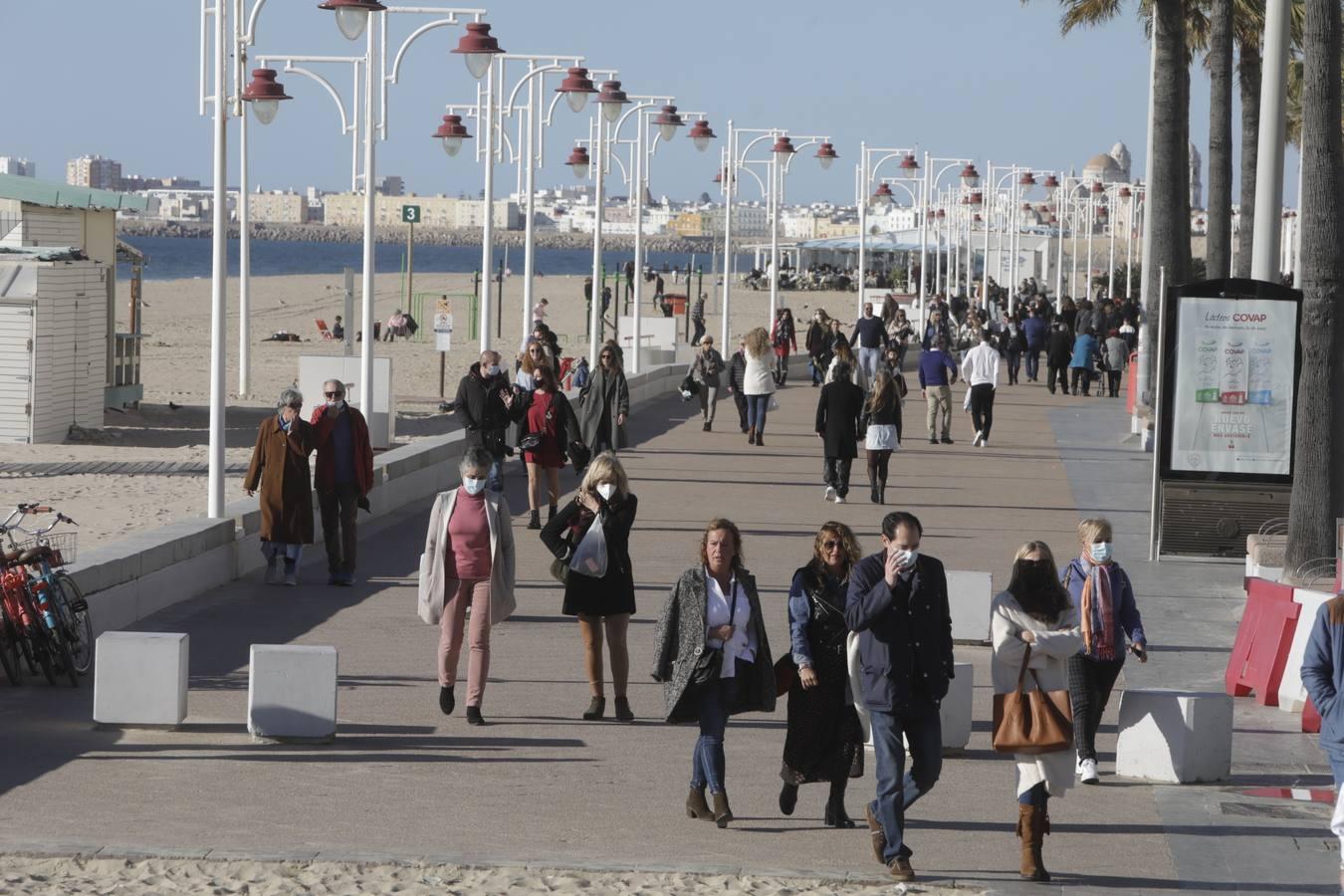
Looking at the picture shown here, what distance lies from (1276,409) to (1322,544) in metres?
2.31

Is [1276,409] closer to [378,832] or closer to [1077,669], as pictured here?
[1077,669]

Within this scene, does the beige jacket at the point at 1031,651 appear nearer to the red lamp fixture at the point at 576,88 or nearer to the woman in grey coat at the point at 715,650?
the woman in grey coat at the point at 715,650

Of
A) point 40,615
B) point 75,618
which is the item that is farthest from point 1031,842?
point 75,618

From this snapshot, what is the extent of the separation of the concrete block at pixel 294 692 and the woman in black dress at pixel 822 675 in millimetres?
2593

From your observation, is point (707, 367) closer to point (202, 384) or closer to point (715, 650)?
point (202, 384)

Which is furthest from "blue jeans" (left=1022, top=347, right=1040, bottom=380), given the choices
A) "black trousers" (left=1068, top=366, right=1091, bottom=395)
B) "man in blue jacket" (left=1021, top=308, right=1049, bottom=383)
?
"black trousers" (left=1068, top=366, right=1091, bottom=395)

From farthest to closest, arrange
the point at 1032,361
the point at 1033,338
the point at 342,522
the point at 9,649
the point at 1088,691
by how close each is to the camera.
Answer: the point at 1032,361, the point at 1033,338, the point at 342,522, the point at 9,649, the point at 1088,691

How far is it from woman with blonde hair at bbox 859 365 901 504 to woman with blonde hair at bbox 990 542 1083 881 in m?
12.1

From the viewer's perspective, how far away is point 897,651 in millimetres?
7992

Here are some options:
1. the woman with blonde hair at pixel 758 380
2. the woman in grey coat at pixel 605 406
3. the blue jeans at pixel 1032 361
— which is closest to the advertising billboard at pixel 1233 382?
the woman in grey coat at pixel 605 406

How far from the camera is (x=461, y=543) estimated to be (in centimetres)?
1067

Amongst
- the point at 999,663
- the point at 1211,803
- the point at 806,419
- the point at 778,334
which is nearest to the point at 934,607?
the point at 999,663

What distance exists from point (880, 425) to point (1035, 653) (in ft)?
41.0

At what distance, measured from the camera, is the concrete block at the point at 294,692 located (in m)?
10.1
